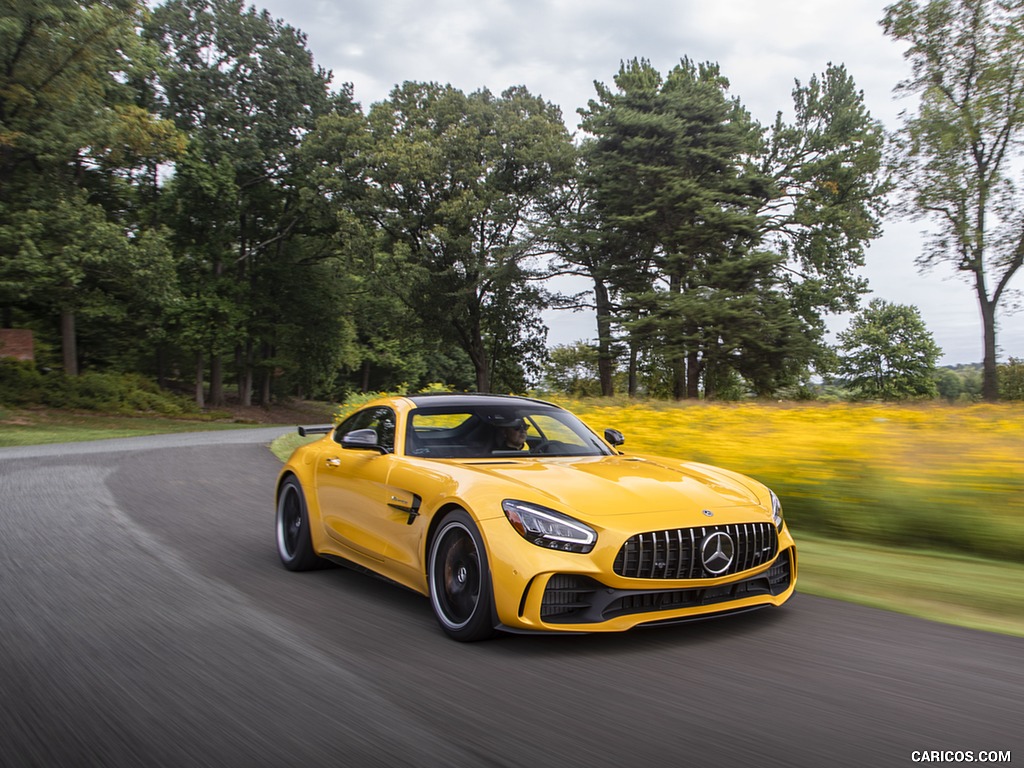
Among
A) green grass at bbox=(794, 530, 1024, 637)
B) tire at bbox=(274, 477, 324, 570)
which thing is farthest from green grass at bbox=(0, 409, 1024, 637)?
tire at bbox=(274, 477, 324, 570)

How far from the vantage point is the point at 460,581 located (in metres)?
4.73

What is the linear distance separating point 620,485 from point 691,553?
1.99ft

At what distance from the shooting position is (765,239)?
35500 millimetres

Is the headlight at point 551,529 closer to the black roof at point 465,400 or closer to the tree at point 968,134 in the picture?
the black roof at point 465,400

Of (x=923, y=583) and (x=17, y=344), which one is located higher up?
(x=17, y=344)

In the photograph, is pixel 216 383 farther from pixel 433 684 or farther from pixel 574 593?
pixel 433 684

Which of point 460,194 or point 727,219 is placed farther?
point 460,194

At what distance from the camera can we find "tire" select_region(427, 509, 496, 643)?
4453mm

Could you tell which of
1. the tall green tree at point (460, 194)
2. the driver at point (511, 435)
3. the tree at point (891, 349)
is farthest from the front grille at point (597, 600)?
the tree at point (891, 349)

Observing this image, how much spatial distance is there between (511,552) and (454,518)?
1.70 ft

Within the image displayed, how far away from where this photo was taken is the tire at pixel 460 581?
4.45 metres

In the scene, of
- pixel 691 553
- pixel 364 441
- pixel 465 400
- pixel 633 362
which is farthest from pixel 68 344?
pixel 691 553

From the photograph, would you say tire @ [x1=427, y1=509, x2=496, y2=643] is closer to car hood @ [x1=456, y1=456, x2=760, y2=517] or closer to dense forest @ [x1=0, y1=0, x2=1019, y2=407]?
car hood @ [x1=456, y1=456, x2=760, y2=517]

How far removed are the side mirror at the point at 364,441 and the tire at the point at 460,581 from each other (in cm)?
101
